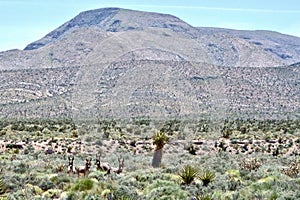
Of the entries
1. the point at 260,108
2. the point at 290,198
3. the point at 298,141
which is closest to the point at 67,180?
the point at 290,198

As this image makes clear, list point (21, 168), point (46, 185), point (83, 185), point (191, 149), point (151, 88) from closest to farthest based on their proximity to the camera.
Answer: point (83, 185)
point (46, 185)
point (21, 168)
point (191, 149)
point (151, 88)

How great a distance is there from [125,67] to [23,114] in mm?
17522

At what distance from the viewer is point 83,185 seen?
18.0 metres

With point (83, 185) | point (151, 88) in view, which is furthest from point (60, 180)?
point (151, 88)

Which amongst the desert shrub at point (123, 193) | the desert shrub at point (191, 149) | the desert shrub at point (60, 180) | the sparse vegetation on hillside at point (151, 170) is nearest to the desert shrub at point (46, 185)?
the sparse vegetation on hillside at point (151, 170)

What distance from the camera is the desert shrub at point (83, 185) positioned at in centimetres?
1784

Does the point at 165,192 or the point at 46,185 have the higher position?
the point at 165,192

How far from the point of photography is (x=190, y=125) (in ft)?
180

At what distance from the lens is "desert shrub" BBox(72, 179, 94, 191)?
17844 millimetres

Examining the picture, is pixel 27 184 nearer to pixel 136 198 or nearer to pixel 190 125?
pixel 136 198

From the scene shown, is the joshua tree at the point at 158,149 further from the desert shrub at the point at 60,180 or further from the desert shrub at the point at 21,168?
the desert shrub at the point at 60,180

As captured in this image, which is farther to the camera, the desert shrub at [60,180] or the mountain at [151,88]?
the mountain at [151,88]

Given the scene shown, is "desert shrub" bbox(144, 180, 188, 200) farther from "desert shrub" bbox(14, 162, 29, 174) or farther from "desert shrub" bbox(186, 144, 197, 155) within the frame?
"desert shrub" bbox(186, 144, 197, 155)

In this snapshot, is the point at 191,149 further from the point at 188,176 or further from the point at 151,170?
the point at 188,176
